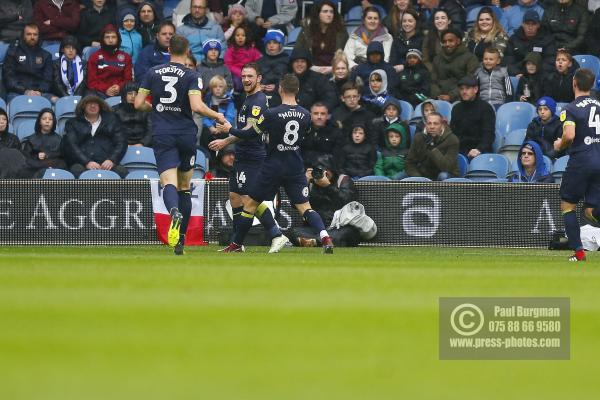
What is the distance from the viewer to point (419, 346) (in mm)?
7512

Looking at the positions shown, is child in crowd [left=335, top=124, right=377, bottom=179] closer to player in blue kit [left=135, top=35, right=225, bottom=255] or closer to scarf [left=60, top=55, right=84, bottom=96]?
scarf [left=60, top=55, right=84, bottom=96]

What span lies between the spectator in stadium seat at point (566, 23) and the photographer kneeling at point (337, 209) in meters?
5.39

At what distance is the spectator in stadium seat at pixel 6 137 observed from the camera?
63.8ft

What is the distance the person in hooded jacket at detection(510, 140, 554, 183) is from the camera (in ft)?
62.8

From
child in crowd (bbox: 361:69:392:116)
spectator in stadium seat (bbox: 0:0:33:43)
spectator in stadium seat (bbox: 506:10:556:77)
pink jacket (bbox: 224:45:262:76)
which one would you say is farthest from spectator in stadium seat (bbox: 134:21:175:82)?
spectator in stadium seat (bbox: 506:10:556:77)

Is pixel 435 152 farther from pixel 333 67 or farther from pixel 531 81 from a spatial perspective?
pixel 531 81

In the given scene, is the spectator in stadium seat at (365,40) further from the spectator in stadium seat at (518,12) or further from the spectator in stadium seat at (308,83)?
the spectator in stadium seat at (518,12)

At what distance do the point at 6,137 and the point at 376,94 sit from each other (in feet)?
19.4

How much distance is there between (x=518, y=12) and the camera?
75.1 feet

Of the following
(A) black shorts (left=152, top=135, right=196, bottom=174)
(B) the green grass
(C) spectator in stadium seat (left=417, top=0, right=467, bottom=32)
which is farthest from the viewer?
(C) spectator in stadium seat (left=417, top=0, right=467, bottom=32)

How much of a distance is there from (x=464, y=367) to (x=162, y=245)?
1174cm

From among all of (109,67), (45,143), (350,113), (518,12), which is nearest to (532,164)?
(350,113)

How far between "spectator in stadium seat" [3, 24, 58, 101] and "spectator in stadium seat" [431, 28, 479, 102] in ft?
20.7

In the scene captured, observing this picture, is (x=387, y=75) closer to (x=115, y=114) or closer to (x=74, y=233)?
(x=115, y=114)
